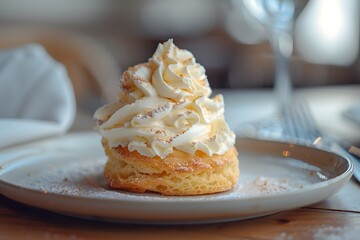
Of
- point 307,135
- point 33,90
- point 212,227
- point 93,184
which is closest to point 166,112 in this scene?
point 93,184

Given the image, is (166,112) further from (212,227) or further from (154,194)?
(212,227)

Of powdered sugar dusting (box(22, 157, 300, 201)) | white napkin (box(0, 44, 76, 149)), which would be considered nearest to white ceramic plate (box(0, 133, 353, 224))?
powdered sugar dusting (box(22, 157, 300, 201))

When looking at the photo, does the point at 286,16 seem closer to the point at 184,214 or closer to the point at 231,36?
the point at 184,214

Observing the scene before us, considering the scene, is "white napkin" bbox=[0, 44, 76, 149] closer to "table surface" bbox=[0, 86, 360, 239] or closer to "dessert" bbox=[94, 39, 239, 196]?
"dessert" bbox=[94, 39, 239, 196]

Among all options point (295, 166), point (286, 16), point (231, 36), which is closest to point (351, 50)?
point (231, 36)

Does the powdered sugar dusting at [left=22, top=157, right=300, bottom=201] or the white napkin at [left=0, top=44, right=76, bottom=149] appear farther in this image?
the white napkin at [left=0, top=44, right=76, bottom=149]

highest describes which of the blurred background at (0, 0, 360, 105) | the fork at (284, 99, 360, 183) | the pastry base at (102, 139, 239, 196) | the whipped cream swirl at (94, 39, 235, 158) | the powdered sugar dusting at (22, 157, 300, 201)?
the whipped cream swirl at (94, 39, 235, 158)
